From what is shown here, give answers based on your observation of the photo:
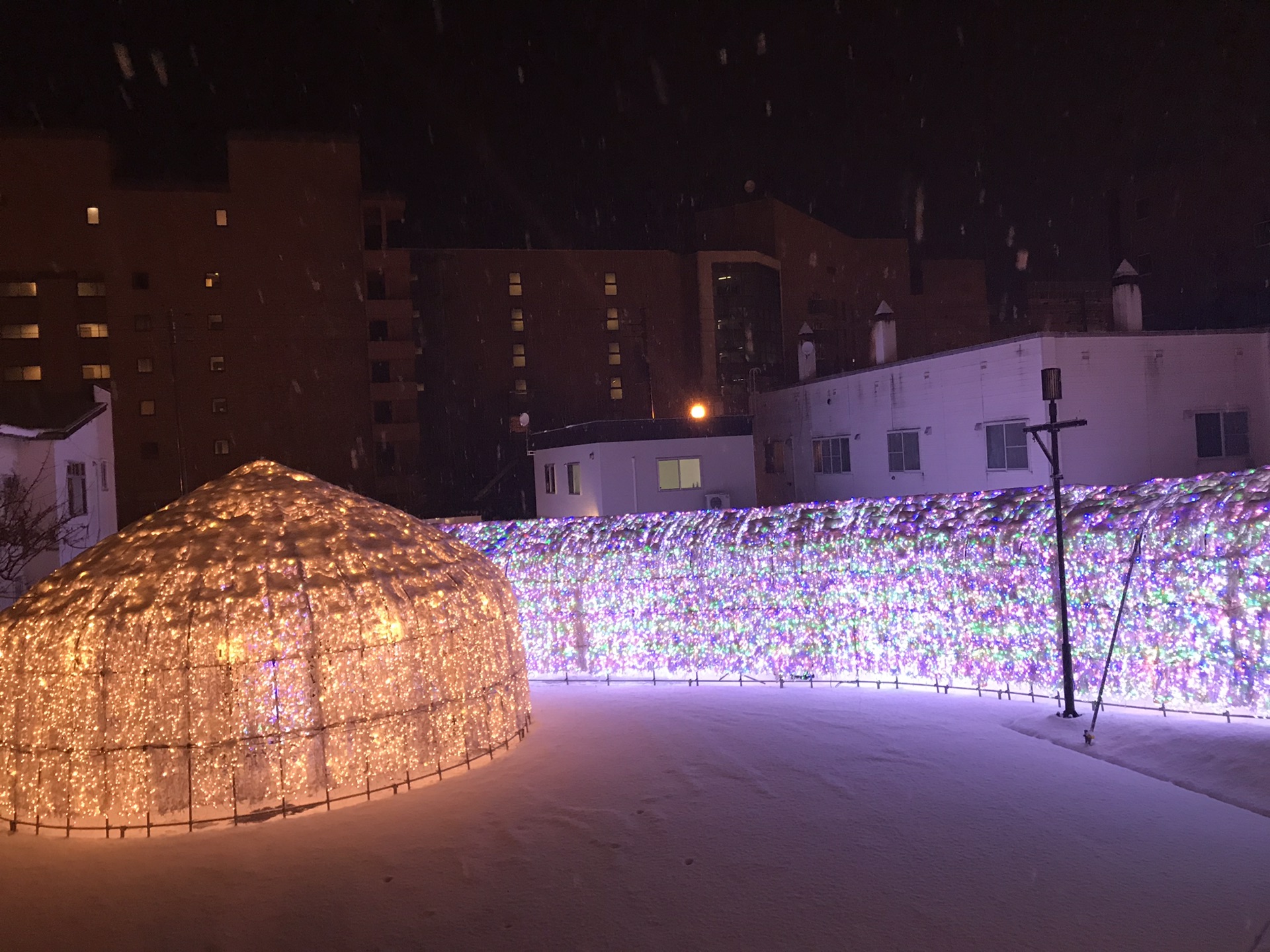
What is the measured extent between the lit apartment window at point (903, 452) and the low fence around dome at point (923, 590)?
11711mm

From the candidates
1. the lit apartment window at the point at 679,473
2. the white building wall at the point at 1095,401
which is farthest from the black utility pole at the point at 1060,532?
the lit apartment window at the point at 679,473

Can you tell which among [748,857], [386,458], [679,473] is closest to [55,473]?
[679,473]

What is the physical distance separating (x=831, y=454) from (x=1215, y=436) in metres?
9.82

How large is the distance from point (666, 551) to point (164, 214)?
110ft

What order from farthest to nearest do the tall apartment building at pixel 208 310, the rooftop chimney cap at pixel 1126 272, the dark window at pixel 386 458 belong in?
the dark window at pixel 386 458, the tall apartment building at pixel 208 310, the rooftop chimney cap at pixel 1126 272

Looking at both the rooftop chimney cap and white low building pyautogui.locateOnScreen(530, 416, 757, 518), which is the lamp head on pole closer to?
the rooftop chimney cap

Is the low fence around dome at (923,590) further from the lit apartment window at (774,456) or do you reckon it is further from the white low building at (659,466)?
the lit apartment window at (774,456)

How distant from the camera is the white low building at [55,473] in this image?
55.0 ft

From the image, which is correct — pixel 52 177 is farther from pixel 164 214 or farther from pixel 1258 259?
pixel 1258 259

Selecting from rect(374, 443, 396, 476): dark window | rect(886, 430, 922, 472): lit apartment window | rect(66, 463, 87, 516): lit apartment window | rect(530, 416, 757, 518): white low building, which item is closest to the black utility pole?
rect(886, 430, 922, 472): lit apartment window

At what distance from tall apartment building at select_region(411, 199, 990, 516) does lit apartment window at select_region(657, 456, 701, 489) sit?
44.0 ft

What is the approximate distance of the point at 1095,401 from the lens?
63.6 feet

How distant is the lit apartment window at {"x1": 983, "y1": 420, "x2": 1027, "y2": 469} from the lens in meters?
19.8

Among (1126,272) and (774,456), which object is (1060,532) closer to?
(1126,272)
